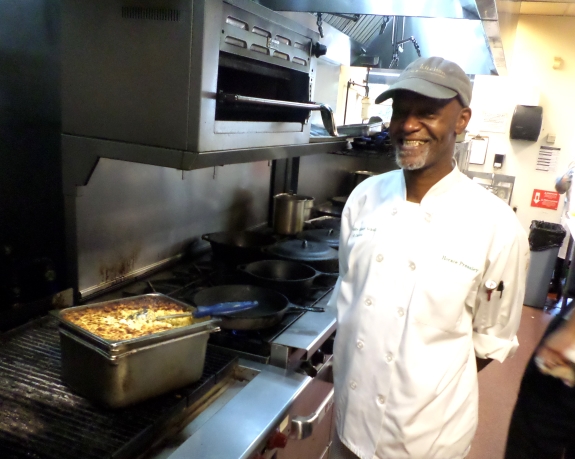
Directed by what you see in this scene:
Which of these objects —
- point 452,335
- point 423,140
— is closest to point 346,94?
point 423,140

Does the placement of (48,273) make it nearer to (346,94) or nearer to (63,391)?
(63,391)

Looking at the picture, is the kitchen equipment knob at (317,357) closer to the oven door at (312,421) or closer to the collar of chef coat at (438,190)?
the oven door at (312,421)

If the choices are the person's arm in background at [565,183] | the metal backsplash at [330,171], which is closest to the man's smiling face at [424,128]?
the metal backsplash at [330,171]

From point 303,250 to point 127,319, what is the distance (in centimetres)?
87

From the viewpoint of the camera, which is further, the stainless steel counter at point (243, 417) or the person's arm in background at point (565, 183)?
the person's arm in background at point (565, 183)

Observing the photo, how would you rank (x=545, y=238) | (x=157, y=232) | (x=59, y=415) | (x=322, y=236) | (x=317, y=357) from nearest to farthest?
1. (x=59, y=415)
2. (x=317, y=357)
3. (x=157, y=232)
4. (x=322, y=236)
5. (x=545, y=238)

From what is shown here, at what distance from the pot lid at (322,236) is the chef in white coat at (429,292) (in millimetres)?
853

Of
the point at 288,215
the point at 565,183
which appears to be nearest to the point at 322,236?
the point at 288,215

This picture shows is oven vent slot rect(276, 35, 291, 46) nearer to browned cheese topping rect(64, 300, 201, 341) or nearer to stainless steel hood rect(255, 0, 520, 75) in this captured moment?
stainless steel hood rect(255, 0, 520, 75)

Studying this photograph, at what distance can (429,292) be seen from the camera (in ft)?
A: 3.50

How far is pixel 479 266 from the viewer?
106 centimetres

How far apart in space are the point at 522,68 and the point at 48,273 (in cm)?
475

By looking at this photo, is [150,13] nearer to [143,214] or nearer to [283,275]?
[143,214]

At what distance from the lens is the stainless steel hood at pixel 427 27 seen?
1.61 m
